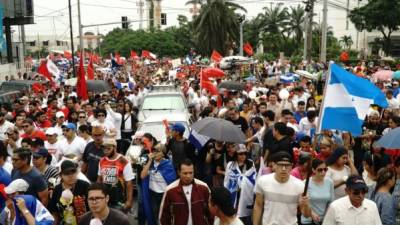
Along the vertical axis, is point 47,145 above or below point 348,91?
below

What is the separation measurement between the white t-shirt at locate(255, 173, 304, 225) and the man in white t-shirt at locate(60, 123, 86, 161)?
3.75 metres

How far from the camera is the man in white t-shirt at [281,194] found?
547 centimetres

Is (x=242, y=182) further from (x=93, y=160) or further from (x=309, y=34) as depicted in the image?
(x=309, y=34)

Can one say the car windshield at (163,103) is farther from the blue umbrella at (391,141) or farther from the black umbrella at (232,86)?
the blue umbrella at (391,141)

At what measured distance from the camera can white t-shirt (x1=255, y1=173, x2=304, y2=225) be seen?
18.0 ft

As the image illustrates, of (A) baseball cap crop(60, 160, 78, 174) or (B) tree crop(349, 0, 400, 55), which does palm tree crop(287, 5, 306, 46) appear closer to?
(B) tree crop(349, 0, 400, 55)

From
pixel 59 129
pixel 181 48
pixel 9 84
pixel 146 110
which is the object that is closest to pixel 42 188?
pixel 59 129

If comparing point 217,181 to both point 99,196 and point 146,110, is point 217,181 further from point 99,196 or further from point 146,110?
point 146,110

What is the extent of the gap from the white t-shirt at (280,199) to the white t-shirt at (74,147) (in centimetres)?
380

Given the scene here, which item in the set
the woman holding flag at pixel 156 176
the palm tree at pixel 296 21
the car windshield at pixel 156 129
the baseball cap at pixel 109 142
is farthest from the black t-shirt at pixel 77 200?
the palm tree at pixel 296 21

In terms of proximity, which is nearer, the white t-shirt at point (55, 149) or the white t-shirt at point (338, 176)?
the white t-shirt at point (338, 176)

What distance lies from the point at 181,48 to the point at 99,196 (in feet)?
245

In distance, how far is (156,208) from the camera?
293 inches

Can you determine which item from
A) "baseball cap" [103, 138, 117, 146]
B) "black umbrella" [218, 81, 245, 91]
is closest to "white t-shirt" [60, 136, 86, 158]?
"baseball cap" [103, 138, 117, 146]
